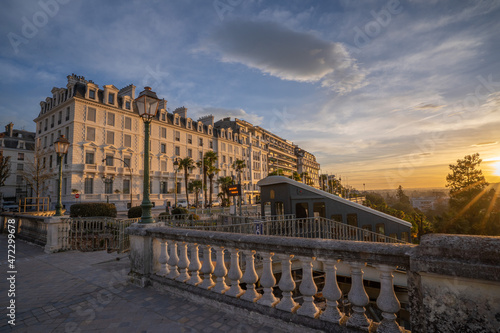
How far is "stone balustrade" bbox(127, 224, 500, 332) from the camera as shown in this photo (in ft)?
6.18

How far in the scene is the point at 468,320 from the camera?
189cm

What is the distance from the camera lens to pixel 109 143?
116ft

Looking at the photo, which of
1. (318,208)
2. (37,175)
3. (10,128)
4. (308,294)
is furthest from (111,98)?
(308,294)

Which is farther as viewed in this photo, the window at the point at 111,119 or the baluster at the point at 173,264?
the window at the point at 111,119

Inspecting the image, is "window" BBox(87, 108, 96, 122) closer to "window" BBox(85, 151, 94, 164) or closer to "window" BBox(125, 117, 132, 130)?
"window" BBox(85, 151, 94, 164)

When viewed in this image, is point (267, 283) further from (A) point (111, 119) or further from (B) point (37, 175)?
(A) point (111, 119)

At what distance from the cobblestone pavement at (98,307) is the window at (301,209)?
8770mm

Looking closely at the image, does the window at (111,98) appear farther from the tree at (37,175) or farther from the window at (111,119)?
the tree at (37,175)

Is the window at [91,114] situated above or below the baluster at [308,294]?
above

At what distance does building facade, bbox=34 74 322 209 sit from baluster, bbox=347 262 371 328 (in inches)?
1270

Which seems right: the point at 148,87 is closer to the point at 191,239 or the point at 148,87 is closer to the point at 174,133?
the point at 191,239

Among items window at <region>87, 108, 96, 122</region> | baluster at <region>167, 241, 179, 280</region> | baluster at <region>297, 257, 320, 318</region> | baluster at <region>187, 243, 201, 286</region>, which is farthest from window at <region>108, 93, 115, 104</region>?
baluster at <region>297, 257, 320, 318</region>

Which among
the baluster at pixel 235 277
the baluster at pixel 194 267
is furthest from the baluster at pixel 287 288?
the baluster at pixel 194 267

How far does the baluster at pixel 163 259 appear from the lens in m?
4.66
